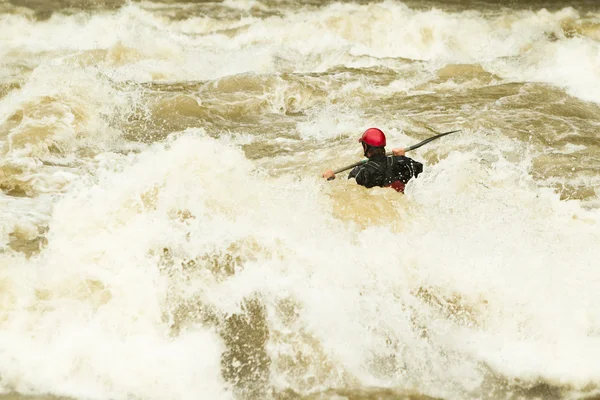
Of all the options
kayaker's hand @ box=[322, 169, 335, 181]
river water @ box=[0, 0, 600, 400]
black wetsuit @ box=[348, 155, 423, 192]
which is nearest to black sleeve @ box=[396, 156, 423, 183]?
black wetsuit @ box=[348, 155, 423, 192]

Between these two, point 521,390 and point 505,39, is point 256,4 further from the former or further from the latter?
point 521,390

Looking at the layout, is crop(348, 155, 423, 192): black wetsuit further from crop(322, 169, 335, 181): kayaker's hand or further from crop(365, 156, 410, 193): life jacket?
crop(322, 169, 335, 181): kayaker's hand

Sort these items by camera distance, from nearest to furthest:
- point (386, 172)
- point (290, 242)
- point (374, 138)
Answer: point (290, 242), point (374, 138), point (386, 172)

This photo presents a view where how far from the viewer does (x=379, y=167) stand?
5422mm

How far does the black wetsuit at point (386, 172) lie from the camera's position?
5.43 meters

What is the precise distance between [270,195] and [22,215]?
8.01ft

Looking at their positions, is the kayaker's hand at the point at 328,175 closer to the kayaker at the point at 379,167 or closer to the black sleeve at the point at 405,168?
the kayaker at the point at 379,167

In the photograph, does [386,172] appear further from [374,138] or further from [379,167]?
[374,138]

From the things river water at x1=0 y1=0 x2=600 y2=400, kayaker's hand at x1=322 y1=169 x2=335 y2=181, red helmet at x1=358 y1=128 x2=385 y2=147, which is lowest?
river water at x1=0 y1=0 x2=600 y2=400

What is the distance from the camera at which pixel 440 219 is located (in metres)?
5.42

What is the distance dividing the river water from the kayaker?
5.9 inches

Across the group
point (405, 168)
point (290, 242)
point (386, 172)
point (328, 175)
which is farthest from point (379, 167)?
point (290, 242)

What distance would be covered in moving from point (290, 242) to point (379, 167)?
107cm

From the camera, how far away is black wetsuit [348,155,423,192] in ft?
17.8
